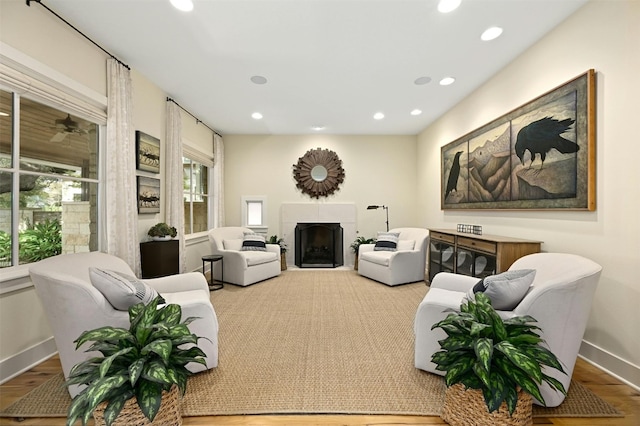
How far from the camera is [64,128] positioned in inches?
106

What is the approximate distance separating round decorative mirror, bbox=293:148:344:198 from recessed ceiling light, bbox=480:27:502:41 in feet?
12.3

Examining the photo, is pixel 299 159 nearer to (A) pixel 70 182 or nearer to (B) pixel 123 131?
(B) pixel 123 131

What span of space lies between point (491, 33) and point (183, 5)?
2.80 m

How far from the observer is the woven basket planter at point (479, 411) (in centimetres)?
143

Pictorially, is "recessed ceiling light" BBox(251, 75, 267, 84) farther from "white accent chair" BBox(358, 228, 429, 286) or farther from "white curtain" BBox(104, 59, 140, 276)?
"white accent chair" BBox(358, 228, 429, 286)

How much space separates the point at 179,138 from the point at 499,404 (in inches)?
187

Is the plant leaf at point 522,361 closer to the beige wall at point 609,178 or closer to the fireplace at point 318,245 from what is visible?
the beige wall at point 609,178

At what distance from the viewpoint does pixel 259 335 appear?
2.70 metres

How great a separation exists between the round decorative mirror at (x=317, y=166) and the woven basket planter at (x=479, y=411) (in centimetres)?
496

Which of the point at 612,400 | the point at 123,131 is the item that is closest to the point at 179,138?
the point at 123,131

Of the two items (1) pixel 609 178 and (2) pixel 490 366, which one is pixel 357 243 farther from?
(2) pixel 490 366

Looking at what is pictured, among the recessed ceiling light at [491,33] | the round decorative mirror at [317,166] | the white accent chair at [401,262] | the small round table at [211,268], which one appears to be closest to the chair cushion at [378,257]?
the white accent chair at [401,262]

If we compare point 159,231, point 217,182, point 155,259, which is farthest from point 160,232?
point 217,182

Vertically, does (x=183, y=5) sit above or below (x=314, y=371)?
above
